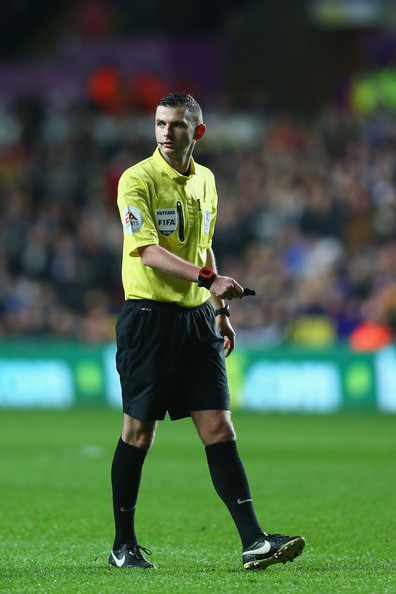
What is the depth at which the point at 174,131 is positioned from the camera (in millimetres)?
5312

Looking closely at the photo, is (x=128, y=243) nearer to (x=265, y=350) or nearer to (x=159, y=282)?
(x=159, y=282)

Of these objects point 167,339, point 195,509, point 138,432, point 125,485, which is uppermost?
point 167,339

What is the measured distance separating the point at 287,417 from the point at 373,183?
4.57 meters

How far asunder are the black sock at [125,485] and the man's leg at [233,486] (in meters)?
0.33

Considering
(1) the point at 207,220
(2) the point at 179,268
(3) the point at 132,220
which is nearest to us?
(2) the point at 179,268

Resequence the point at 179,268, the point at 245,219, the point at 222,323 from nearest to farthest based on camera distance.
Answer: the point at 179,268 → the point at 222,323 → the point at 245,219

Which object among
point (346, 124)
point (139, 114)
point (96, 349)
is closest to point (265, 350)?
point (96, 349)

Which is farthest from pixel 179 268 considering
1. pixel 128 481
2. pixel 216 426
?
pixel 128 481

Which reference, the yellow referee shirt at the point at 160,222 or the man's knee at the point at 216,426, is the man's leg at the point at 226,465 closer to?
the man's knee at the point at 216,426

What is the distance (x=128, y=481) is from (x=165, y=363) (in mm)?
606

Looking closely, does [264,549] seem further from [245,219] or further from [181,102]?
[245,219]

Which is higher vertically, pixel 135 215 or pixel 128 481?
pixel 135 215

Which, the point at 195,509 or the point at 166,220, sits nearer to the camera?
the point at 166,220

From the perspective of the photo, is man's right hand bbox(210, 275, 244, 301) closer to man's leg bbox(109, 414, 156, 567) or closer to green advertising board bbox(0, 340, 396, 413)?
man's leg bbox(109, 414, 156, 567)
